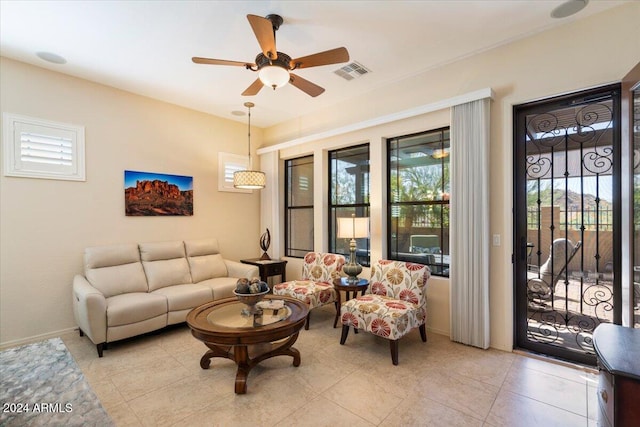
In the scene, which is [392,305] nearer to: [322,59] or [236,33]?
[322,59]

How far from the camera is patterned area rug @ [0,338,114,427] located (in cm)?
127

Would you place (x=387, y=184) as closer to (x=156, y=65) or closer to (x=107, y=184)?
(x=156, y=65)

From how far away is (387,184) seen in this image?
4191mm

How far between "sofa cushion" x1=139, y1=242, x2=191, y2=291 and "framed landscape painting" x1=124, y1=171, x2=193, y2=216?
517mm

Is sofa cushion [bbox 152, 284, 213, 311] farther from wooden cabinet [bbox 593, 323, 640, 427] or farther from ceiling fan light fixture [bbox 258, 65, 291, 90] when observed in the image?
wooden cabinet [bbox 593, 323, 640, 427]

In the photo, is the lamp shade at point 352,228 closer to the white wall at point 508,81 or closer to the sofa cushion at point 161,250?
the white wall at point 508,81

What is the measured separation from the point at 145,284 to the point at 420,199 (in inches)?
146

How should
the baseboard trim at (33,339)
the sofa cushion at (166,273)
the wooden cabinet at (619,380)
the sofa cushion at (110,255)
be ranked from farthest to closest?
the sofa cushion at (166,273)
the sofa cushion at (110,255)
the baseboard trim at (33,339)
the wooden cabinet at (619,380)

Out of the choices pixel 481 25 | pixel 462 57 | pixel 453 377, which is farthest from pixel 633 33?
pixel 453 377

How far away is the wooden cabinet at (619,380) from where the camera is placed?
1.15 meters

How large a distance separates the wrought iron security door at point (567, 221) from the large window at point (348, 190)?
1962mm

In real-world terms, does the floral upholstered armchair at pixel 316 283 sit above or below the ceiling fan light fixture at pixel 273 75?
below

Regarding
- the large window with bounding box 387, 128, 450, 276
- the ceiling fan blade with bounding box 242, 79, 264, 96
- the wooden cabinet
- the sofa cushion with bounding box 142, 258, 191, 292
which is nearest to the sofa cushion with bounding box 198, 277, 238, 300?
the sofa cushion with bounding box 142, 258, 191, 292

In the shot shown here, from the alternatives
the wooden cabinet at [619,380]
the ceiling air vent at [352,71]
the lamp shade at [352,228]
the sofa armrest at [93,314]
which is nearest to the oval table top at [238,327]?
the sofa armrest at [93,314]
